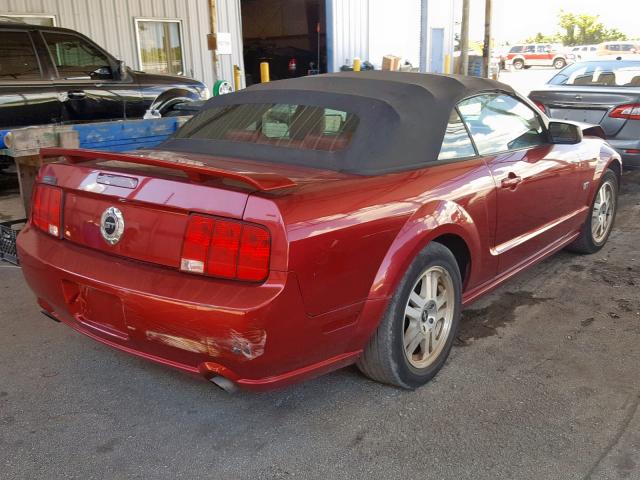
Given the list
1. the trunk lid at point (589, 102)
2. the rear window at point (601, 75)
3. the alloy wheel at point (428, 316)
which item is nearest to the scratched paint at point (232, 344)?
the alloy wheel at point (428, 316)

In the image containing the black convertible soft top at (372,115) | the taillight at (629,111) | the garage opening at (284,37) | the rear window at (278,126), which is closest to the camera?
the black convertible soft top at (372,115)

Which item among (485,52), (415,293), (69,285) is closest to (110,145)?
(69,285)

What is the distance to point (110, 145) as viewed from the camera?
4.92m

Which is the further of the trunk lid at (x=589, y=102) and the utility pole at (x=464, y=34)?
the utility pole at (x=464, y=34)

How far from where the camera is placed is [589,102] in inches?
275

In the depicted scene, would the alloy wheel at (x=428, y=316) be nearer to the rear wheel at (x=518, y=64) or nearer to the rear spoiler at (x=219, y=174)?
the rear spoiler at (x=219, y=174)

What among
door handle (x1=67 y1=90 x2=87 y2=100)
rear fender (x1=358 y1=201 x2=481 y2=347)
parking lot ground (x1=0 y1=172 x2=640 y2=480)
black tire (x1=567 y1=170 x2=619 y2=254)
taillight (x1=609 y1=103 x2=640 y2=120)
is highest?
door handle (x1=67 y1=90 x2=87 y2=100)

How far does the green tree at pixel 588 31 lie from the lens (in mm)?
64644

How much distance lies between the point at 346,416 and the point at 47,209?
1.71 m

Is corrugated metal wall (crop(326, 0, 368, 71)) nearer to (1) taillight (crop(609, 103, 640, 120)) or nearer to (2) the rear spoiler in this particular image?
(1) taillight (crop(609, 103, 640, 120))

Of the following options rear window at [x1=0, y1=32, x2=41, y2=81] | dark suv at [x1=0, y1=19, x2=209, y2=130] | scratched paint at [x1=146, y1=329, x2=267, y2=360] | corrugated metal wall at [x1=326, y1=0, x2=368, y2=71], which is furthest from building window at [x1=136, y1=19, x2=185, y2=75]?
scratched paint at [x1=146, y1=329, x2=267, y2=360]

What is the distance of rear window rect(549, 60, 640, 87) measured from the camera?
747cm

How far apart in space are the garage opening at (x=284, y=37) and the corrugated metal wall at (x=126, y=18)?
6.69 metres

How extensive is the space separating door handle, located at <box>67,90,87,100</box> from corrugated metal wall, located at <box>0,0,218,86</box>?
2.92 meters
